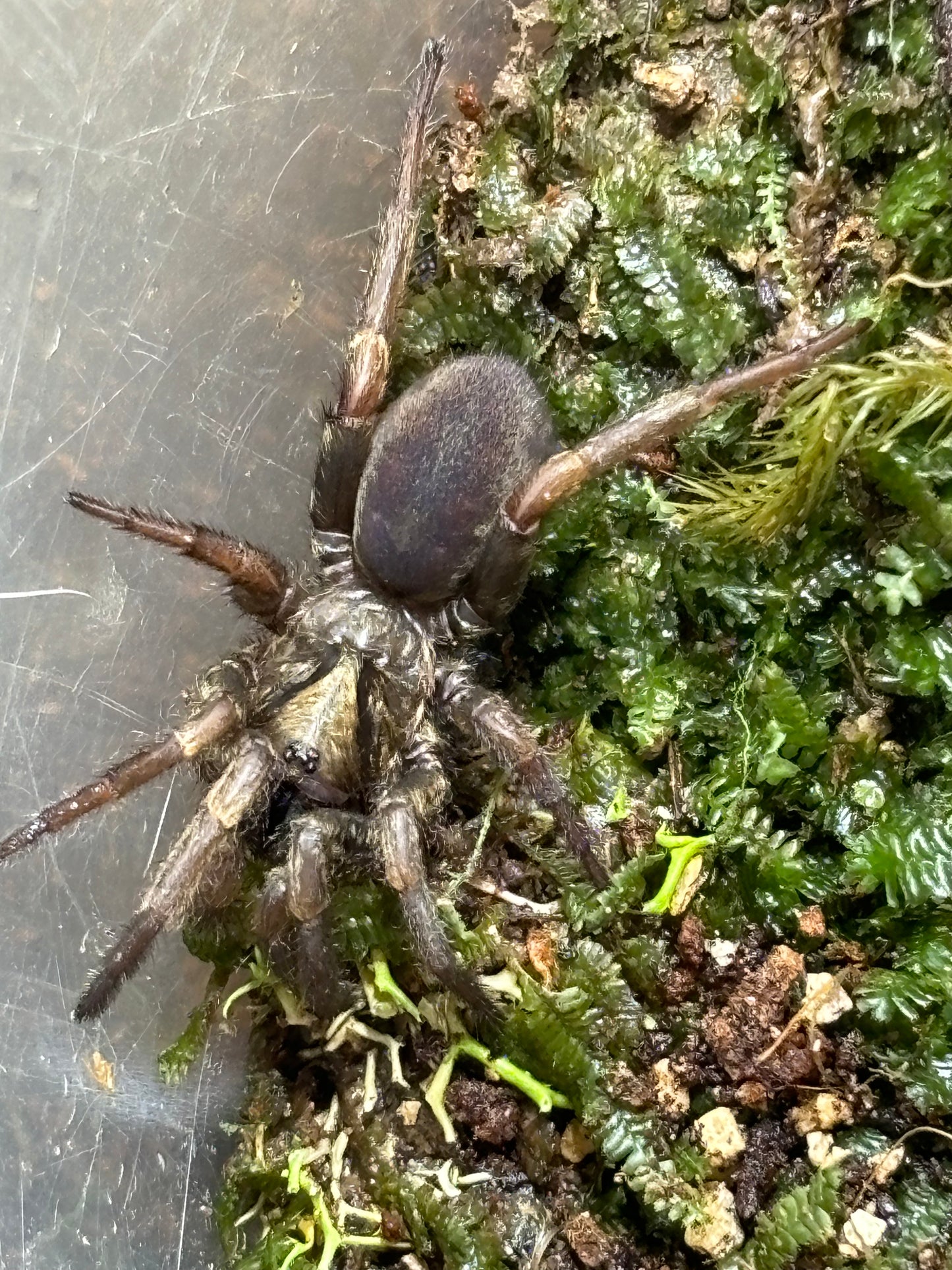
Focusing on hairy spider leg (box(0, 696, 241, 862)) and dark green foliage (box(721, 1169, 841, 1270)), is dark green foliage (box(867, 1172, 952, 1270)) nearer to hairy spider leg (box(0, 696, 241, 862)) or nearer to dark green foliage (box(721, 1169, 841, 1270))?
dark green foliage (box(721, 1169, 841, 1270))

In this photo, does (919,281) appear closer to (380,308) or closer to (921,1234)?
(380,308)

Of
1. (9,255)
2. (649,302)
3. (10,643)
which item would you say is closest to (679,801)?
(649,302)

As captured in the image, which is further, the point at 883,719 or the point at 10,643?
the point at 10,643

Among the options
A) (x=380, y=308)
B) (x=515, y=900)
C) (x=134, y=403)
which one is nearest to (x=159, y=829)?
(x=515, y=900)

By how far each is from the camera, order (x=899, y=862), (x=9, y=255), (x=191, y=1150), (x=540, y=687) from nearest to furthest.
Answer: (x=899, y=862) < (x=9, y=255) < (x=191, y=1150) < (x=540, y=687)

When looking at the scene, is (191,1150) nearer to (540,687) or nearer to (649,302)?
(540,687)

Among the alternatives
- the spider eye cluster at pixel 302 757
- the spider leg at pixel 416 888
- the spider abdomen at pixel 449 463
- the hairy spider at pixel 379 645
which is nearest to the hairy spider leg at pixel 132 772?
the hairy spider at pixel 379 645

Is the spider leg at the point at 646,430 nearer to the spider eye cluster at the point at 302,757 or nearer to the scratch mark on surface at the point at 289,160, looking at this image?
the spider eye cluster at the point at 302,757
